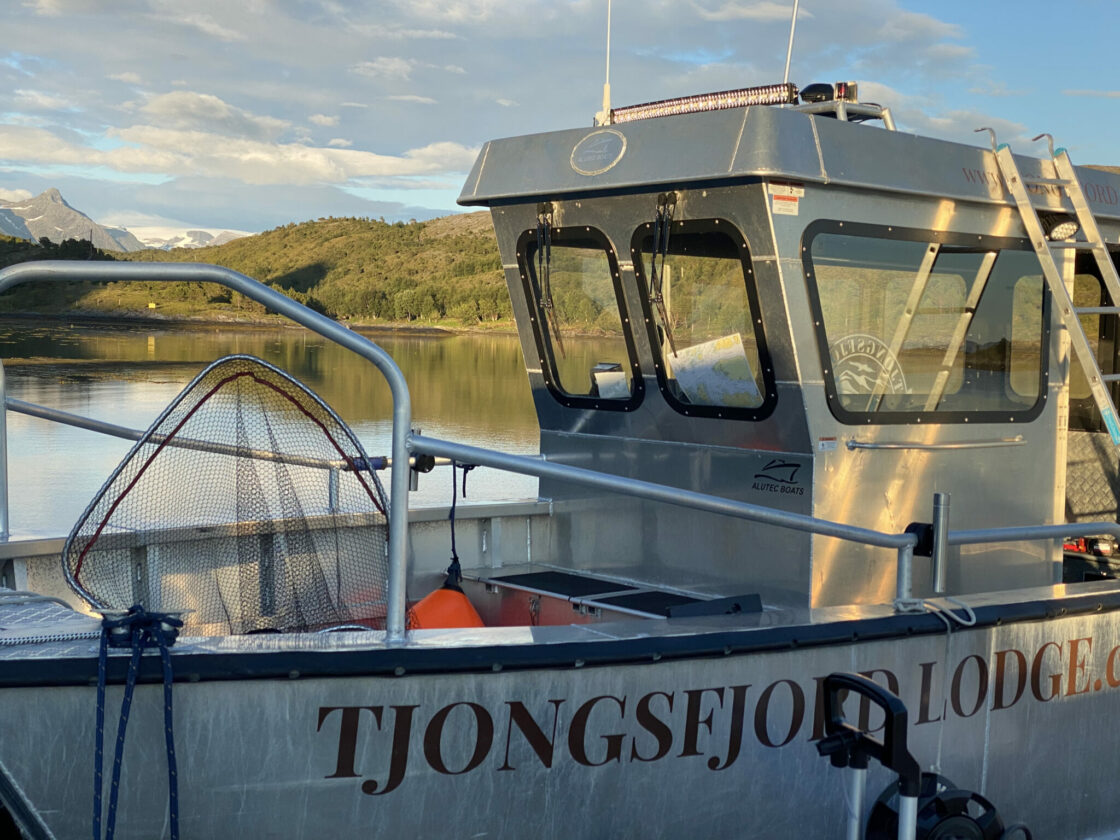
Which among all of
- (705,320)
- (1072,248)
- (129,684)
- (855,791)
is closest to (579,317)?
(705,320)

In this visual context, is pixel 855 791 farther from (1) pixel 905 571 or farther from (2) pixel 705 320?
(2) pixel 705 320

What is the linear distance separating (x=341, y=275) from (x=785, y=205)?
43.6 metres

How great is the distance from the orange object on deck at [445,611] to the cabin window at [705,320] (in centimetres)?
126

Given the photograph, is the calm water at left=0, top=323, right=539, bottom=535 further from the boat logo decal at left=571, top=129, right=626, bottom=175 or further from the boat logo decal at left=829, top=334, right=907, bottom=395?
the boat logo decal at left=829, top=334, right=907, bottom=395

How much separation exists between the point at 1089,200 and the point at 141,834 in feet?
15.7

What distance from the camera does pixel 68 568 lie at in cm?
349

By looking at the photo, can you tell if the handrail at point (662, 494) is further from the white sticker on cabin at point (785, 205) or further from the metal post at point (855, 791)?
the white sticker on cabin at point (785, 205)

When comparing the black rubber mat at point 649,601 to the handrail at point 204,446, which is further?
the black rubber mat at point 649,601

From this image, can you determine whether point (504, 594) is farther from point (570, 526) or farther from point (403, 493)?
point (403, 493)

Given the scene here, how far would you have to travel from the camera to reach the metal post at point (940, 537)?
3930mm

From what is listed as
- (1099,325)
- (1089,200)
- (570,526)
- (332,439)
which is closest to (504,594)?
(570,526)

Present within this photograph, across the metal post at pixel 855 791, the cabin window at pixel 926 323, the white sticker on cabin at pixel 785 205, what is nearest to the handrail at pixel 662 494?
the metal post at pixel 855 791

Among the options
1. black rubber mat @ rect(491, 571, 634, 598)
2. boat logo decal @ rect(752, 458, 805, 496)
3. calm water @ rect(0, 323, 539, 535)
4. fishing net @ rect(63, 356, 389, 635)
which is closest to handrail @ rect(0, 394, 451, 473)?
fishing net @ rect(63, 356, 389, 635)

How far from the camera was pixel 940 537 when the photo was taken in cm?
398
